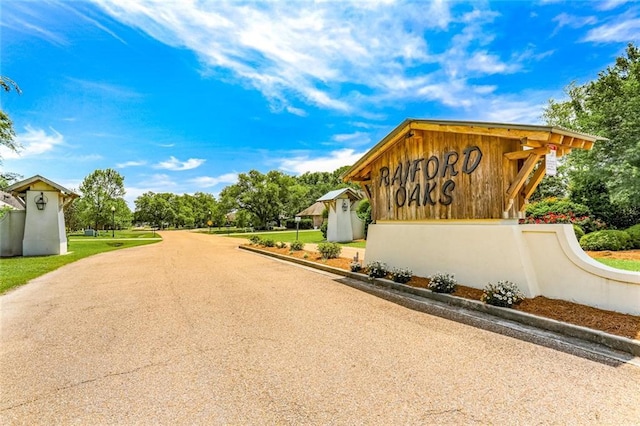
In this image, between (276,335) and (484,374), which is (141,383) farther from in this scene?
(484,374)

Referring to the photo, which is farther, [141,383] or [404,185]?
[404,185]

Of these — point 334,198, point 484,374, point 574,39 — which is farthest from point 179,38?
point 334,198

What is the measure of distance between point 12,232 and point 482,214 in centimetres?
2148

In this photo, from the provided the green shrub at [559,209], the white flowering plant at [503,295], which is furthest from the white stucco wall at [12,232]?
the green shrub at [559,209]

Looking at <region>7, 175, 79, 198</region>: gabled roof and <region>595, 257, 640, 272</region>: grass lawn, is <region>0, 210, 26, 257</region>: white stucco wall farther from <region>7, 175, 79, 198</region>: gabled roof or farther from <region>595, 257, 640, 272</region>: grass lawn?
<region>595, 257, 640, 272</region>: grass lawn

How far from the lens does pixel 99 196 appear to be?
4294cm

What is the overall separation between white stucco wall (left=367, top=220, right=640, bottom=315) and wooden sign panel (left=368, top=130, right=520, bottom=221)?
388 millimetres

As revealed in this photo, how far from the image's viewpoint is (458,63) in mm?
9500

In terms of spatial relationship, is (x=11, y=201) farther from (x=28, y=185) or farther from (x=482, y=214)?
(x=482, y=214)

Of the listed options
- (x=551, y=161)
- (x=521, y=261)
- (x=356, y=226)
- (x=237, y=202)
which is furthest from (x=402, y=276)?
(x=237, y=202)

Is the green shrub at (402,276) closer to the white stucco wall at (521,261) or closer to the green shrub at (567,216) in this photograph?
the white stucco wall at (521,261)

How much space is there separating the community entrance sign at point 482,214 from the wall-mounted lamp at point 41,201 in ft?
55.9

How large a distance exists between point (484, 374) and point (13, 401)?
4.67 metres

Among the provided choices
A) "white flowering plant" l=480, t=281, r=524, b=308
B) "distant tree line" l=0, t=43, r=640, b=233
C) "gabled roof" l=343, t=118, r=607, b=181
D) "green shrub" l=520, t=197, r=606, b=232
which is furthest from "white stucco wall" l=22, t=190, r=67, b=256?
"green shrub" l=520, t=197, r=606, b=232
